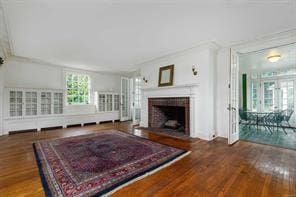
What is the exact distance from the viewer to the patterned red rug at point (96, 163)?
1779 millimetres

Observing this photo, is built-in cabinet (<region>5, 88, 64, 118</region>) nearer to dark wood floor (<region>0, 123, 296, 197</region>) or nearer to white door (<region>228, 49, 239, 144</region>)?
dark wood floor (<region>0, 123, 296, 197</region>)

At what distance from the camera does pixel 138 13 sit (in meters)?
2.42

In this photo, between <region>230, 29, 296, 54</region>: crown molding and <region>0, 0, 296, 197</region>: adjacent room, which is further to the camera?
<region>230, 29, 296, 54</region>: crown molding

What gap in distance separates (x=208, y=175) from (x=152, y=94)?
353 cm

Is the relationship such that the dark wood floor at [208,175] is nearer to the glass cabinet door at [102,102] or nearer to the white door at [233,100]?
the white door at [233,100]

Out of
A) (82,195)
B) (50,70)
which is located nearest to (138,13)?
(82,195)

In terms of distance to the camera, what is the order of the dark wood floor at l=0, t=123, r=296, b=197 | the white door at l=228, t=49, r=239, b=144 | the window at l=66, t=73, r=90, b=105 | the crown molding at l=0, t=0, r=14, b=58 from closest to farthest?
1. the dark wood floor at l=0, t=123, r=296, b=197
2. the crown molding at l=0, t=0, r=14, b=58
3. the white door at l=228, t=49, r=239, b=144
4. the window at l=66, t=73, r=90, b=105

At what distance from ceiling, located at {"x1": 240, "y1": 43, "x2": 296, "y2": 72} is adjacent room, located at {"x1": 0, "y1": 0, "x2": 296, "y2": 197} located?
3 cm

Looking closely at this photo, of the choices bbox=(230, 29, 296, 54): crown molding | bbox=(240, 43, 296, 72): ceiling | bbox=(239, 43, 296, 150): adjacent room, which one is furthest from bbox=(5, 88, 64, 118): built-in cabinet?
bbox=(240, 43, 296, 72): ceiling

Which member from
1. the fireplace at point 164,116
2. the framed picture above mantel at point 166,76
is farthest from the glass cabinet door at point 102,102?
the framed picture above mantel at point 166,76

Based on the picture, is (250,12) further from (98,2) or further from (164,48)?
(98,2)

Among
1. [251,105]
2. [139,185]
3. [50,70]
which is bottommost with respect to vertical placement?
[139,185]

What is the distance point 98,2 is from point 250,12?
2425 millimetres

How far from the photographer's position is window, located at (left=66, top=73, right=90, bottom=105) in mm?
6254
